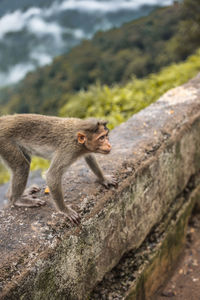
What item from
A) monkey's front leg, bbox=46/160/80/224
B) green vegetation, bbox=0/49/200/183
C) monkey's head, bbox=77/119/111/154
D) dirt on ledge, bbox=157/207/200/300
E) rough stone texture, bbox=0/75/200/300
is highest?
monkey's head, bbox=77/119/111/154

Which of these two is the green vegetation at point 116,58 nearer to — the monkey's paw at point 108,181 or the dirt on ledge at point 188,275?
the dirt on ledge at point 188,275

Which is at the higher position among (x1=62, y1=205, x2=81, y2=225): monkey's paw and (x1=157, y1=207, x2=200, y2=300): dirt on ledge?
(x1=62, y1=205, x2=81, y2=225): monkey's paw

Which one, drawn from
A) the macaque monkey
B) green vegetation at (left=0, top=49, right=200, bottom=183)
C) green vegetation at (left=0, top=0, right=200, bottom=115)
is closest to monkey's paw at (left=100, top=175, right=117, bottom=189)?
the macaque monkey

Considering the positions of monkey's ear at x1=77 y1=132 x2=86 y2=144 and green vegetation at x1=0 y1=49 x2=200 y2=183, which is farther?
green vegetation at x1=0 y1=49 x2=200 y2=183

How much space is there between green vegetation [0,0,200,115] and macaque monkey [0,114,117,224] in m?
17.2

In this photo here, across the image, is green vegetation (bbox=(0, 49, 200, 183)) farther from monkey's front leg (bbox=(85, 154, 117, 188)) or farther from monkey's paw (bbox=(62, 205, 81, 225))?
monkey's paw (bbox=(62, 205, 81, 225))

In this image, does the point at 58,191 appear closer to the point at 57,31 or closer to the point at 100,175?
the point at 100,175

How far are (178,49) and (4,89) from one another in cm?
2895

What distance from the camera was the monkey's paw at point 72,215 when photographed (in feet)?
8.56

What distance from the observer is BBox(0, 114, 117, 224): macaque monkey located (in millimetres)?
2982

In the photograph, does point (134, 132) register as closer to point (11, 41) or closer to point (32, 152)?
point (32, 152)

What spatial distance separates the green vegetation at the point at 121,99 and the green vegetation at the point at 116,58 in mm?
10777

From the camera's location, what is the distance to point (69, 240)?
8.36 ft

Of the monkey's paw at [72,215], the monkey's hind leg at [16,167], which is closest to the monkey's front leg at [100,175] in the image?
the monkey's paw at [72,215]
